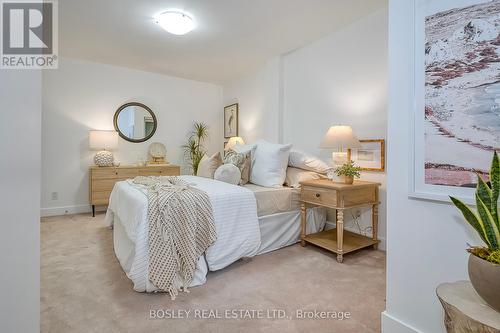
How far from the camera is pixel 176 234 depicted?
1.95 metres

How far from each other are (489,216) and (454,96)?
55 cm

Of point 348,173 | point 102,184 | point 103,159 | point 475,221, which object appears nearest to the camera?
point 475,221

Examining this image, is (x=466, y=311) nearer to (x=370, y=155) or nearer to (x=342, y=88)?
(x=370, y=155)

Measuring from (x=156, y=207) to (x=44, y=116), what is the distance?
3.35 m

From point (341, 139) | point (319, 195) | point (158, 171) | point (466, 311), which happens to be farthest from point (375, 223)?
point (158, 171)

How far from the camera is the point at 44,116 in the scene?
398 centimetres

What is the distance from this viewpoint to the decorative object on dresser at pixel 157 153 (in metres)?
4.77

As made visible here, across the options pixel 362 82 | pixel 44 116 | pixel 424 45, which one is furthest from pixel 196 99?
pixel 424 45

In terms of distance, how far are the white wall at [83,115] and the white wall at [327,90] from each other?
5.50ft

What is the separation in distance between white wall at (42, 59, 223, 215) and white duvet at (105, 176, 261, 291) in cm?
224

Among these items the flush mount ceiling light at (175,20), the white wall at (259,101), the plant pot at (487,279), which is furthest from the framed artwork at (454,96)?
the white wall at (259,101)

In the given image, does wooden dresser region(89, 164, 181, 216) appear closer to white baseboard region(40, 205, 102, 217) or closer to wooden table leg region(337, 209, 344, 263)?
white baseboard region(40, 205, 102, 217)

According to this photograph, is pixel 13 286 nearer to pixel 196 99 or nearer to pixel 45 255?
pixel 45 255

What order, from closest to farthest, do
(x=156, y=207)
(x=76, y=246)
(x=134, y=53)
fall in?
(x=156, y=207), (x=76, y=246), (x=134, y=53)
